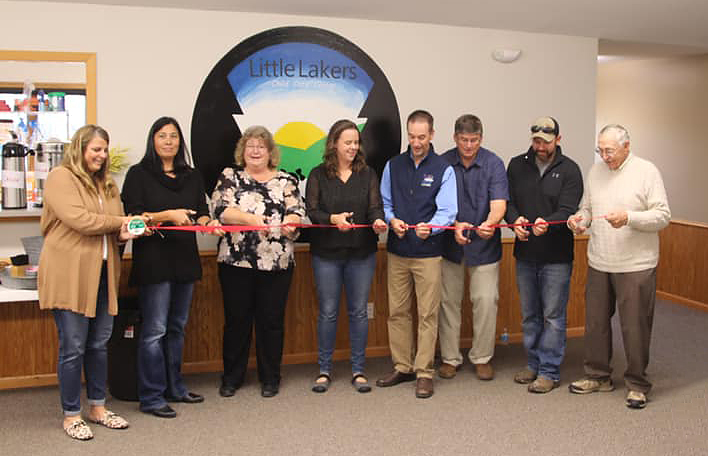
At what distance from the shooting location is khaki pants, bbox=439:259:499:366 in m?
4.63

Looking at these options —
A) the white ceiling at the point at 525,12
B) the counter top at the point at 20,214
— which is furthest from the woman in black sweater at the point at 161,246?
the white ceiling at the point at 525,12

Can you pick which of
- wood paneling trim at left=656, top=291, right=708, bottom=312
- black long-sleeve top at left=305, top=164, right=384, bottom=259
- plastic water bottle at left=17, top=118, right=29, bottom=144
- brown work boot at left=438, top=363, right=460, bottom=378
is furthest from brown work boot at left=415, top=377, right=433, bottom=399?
wood paneling trim at left=656, top=291, right=708, bottom=312

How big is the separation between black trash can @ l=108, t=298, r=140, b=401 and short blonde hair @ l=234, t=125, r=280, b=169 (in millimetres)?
1092

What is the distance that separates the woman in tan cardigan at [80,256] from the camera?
11.6ft

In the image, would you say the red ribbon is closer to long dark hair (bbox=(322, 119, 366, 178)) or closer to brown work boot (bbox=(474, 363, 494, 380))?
long dark hair (bbox=(322, 119, 366, 178))

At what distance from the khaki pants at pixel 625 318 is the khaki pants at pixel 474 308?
23.2 inches

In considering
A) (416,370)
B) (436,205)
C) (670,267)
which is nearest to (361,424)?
(416,370)

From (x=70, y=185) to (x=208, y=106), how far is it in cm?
154

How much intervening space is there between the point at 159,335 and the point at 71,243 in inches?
29.3

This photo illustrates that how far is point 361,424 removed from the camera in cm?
393

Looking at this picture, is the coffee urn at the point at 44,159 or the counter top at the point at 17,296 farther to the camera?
the coffee urn at the point at 44,159

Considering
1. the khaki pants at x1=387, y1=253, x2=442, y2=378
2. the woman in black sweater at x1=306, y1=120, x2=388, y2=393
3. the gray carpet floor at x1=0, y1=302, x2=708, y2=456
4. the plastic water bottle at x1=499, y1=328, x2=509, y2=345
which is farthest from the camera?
the plastic water bottle at x1=499, y1=328, x2=509, y2=345

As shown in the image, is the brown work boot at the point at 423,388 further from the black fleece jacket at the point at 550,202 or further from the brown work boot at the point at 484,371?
the black fleece jacket at the point at 550,202

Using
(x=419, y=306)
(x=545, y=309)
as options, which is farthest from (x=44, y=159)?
(x=545, y=309)
